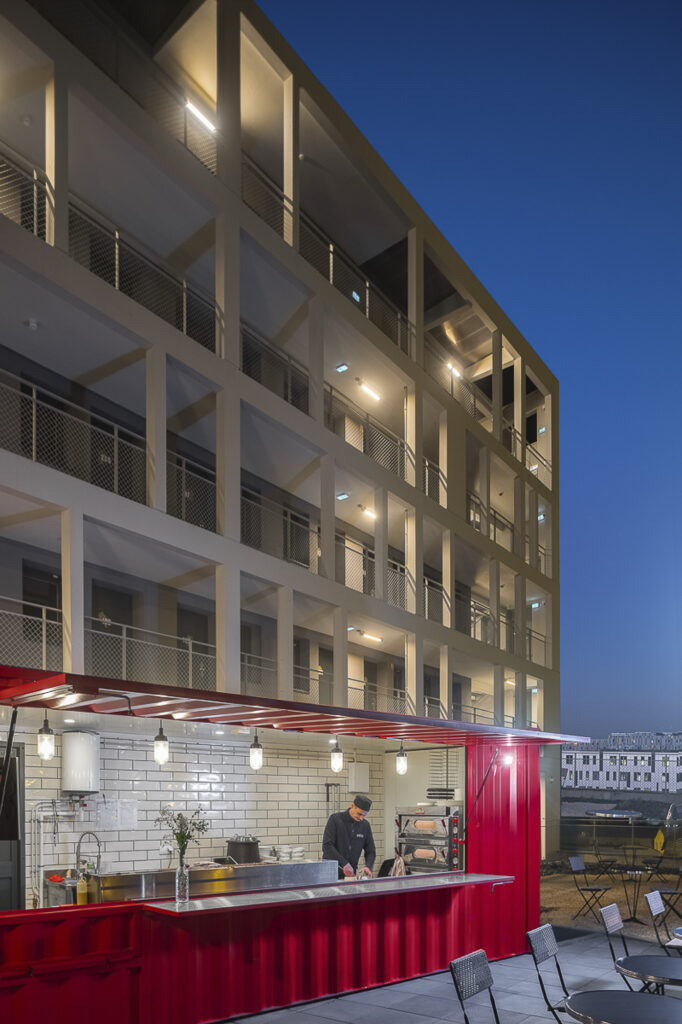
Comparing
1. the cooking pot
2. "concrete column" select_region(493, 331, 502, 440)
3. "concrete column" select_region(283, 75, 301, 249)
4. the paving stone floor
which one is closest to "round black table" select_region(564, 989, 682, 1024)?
the paving stone floor

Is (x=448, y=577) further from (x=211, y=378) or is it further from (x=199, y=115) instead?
(x=199, y=115)

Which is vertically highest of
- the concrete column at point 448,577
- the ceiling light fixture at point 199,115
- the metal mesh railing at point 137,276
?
the ceiling light fixture at point 199,115

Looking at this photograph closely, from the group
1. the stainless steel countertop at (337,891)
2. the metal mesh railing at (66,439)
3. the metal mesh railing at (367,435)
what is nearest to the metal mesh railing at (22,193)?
the metal mesh railing at (66,439)

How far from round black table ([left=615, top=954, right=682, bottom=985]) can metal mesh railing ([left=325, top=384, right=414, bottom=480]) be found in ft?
36.5

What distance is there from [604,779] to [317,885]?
11.2 metres

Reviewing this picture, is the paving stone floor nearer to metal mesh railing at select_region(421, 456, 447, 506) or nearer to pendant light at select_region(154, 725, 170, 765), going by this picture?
pendant light at select_region(154, 725, 170, 765)

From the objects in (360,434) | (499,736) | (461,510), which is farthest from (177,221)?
(461,510)

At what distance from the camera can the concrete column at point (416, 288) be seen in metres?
18.0

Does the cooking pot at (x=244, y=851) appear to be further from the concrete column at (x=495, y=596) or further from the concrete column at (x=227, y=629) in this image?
the concrete column at (x=495, y=596)

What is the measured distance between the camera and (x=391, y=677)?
2006 cm

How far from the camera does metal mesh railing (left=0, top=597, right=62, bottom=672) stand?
34.0 feet

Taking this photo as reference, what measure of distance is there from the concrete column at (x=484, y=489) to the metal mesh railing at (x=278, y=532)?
6.00 m

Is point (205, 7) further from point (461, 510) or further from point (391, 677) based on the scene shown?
point (391, 677)

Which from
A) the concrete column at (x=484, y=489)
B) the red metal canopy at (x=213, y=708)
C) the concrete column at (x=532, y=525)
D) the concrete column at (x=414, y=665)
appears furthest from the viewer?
the concrete column at (x=532, y=525)
